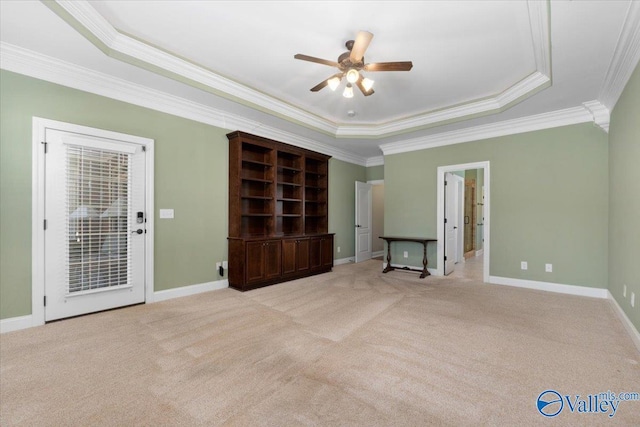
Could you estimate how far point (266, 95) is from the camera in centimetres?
413

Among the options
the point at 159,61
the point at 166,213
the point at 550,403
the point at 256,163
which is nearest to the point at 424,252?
the point at 256,163

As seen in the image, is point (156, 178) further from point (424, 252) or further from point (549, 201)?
point (549, 201)

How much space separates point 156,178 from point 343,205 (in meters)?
4.13

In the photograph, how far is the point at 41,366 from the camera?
2.12m

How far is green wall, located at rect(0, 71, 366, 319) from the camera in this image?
2.75 meters

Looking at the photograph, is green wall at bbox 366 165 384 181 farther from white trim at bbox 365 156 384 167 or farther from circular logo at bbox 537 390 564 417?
circular logo at bbox 537 390 564 417

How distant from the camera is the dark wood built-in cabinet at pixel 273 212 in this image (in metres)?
4.38

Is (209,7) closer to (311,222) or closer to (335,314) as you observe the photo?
(335,314)

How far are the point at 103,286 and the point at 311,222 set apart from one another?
379cm

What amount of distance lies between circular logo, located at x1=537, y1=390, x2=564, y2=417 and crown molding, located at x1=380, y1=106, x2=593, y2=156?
409 cm

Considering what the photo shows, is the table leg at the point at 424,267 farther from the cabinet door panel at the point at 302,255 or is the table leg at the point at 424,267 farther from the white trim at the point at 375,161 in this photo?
the white trim at the point at 375,161

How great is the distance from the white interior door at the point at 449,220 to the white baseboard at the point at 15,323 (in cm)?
599

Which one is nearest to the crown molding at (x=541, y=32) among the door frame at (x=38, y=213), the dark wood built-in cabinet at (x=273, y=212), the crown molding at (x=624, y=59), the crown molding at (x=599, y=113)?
the crown molding at (x=624, y=59)

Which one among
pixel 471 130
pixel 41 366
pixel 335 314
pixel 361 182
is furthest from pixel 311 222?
pixel 41 366
